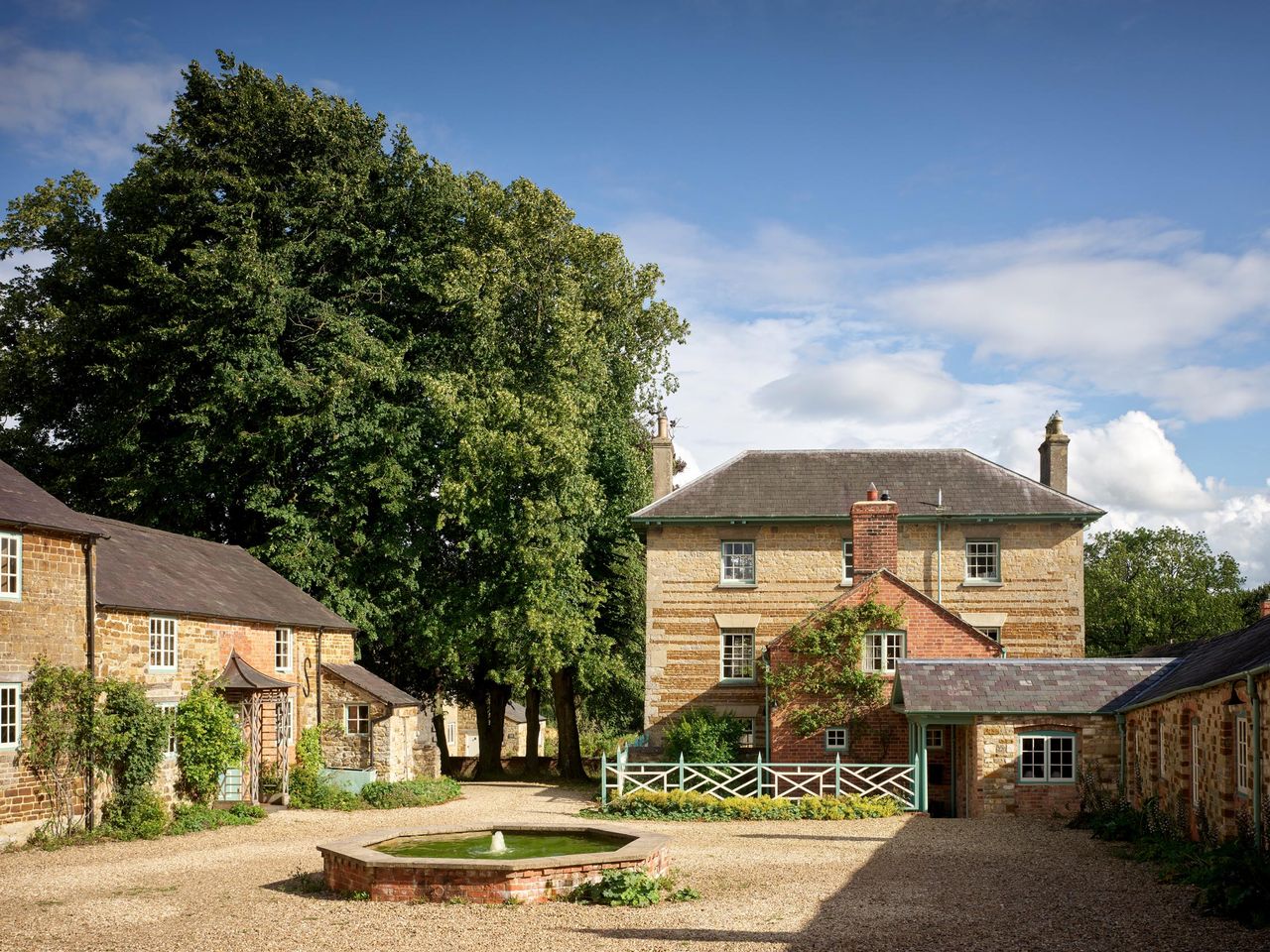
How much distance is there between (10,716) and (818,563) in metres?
21.1

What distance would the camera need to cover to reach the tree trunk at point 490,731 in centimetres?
4097

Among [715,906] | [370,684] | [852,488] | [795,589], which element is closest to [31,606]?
[370,684]

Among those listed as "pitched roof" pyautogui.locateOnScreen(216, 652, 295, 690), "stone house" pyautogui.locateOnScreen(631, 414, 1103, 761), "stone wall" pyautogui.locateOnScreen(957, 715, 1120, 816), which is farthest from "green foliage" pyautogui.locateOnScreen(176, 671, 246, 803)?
"stone wall" pyautogui.locateOnScreen(957, 715, 1120, 816)

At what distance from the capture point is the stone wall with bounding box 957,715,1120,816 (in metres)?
24.2

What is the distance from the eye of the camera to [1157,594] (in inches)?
2090

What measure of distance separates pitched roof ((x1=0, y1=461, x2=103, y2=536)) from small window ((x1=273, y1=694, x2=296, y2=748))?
7417mm

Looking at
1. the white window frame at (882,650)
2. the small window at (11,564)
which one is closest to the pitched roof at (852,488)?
the white window frame at (882,650)

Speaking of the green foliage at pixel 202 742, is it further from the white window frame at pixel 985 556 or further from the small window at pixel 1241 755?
the white window frame at pixel 985 556

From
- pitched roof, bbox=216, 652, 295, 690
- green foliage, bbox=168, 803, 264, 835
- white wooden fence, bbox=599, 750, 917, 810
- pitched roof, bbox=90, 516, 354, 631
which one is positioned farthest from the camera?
pitched roof, bbox=216, 652, 295, 690

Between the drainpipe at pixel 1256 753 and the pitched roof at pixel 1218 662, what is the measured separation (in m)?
0.27

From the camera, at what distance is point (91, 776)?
21234mm

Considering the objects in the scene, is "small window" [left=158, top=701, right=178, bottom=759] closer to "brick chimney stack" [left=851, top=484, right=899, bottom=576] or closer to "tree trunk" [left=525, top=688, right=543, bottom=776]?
"brick chimney stack" [left=851, top=484, right=899, bottom=576]

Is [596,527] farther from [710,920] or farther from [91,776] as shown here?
[710,920]

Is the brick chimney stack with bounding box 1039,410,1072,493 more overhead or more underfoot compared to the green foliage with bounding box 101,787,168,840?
more overhead
